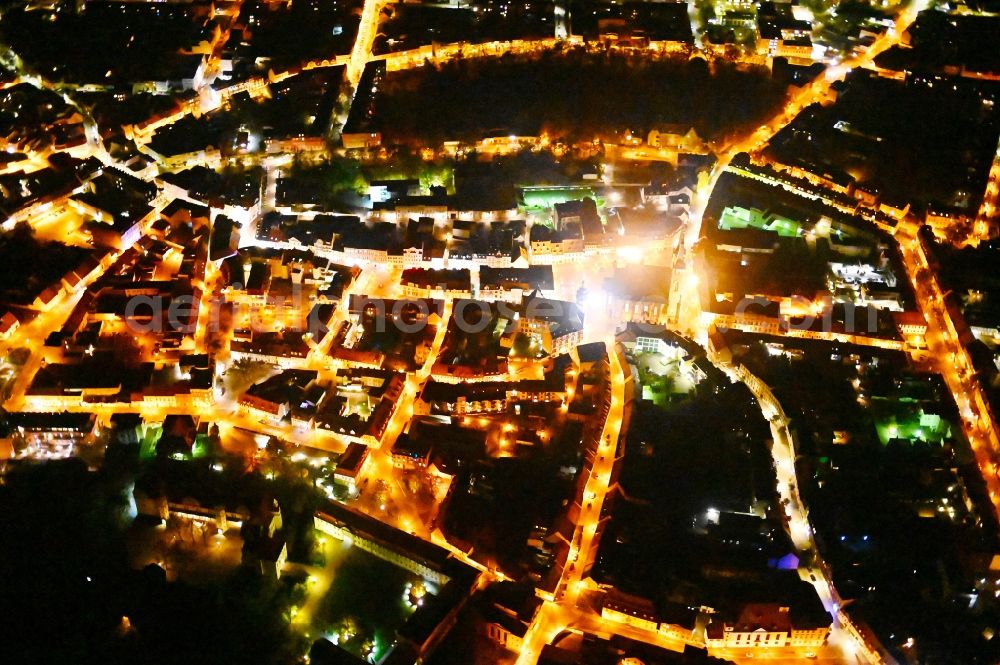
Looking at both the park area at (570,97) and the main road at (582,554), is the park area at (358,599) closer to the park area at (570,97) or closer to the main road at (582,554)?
the main road at (582,554)

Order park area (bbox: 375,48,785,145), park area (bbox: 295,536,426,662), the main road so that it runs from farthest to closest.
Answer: park area (bbox: 375,48,785,145) < the main road < park area (bbox: 295,536,426,662)

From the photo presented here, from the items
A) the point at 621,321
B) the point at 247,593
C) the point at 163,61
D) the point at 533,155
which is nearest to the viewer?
the point at 247,593

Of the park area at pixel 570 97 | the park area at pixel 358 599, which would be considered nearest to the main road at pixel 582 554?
the park area at pixel 358 599

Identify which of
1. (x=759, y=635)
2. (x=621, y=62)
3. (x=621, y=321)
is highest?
(x=621, y=62)

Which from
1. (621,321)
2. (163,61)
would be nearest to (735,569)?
(621,321)

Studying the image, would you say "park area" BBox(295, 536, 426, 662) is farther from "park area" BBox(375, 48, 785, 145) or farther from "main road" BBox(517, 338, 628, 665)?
"park area" BBox(375, 48, 785, 145)

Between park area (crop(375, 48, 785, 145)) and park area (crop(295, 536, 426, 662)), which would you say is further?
park area (crop(375, 48, 785, 145))

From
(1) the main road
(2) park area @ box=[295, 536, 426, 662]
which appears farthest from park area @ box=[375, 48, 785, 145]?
(2) park area @ box=[295, 536, 426, 662]

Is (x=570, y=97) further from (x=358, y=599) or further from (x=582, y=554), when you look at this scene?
(x=358, y=599)

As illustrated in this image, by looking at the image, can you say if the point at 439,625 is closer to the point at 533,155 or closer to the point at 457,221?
the point at 457,221

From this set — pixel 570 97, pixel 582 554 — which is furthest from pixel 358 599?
pixel 570 97

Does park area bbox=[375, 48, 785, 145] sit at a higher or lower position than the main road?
higher
